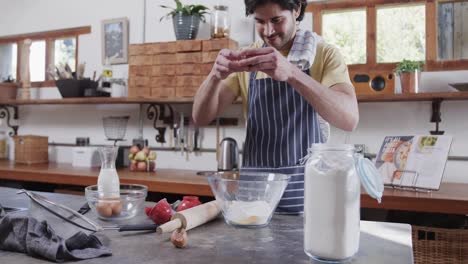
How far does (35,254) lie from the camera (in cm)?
85

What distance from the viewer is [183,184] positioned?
255 cm

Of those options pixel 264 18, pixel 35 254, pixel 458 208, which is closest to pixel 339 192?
pixel 35 254

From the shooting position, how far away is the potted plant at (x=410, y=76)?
2537 millimetres

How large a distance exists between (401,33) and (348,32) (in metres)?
0.35

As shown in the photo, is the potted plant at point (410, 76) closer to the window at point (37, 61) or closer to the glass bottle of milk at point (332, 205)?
the glass bottle of milk at point (332, 205)

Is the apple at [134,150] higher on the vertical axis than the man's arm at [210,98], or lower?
lower

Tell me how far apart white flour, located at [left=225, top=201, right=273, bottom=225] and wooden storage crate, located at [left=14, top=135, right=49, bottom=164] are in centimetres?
302

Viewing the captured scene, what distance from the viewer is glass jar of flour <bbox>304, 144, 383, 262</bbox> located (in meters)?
0.81

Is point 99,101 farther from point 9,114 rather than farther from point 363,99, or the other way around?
point 363,99

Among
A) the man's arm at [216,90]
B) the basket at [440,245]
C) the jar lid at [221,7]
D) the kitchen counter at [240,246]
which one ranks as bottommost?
the basket at [440,245]

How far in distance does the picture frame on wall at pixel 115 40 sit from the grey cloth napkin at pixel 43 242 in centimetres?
275

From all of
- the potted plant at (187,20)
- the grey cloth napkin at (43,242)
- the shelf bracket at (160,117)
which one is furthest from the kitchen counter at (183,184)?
the grey cloth napkin at (43,242)

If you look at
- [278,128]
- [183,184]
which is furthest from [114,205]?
[183,184]

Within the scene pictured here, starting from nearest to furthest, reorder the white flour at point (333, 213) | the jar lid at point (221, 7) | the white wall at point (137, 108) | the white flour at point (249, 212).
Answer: the white flour at point (333, 213) < the white flour at point (249, 212) < the white wall at point (137, 108) < the jar lid at point (221, 7)
